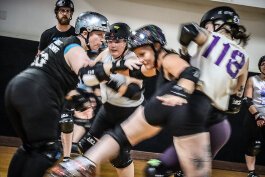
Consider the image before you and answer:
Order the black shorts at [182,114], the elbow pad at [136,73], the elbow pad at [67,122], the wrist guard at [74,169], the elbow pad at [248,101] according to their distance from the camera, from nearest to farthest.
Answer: the wrist guard at [74,169]
the black shorts at [182,114]
the elbow pad at [136,73]
the elbow pad at [67,122]
the elbow pad at [248,101]

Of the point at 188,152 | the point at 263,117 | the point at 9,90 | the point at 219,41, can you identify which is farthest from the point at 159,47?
the point at 263,117

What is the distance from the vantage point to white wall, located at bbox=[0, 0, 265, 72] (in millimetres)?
5723

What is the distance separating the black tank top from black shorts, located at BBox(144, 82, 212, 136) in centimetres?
53

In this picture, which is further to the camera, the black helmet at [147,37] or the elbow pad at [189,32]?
the black helmet at [147,37]

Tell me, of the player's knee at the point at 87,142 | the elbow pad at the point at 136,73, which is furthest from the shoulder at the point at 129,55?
the player's knee at the point at 87,142

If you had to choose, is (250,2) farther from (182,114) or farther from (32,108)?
(32,108)

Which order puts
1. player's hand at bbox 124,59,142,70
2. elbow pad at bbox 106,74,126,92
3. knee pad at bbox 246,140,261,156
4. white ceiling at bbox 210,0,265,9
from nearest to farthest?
player's hand at bbox 124,59,142,70, elbow pad at bbox 106,74,126,92, knee pad at bbox 246,140,261,156, white ceiling at bbox 210,0,265,9

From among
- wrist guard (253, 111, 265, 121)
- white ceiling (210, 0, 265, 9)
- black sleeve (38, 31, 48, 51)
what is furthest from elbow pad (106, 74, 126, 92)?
white ceiling (210, 0, 265, 9)

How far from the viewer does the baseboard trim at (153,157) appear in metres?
5.46

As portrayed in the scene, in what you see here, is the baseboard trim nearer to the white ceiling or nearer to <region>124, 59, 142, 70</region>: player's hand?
the white ceiling

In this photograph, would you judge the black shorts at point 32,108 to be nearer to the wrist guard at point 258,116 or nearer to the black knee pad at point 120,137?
the black knee pad at point 120,137

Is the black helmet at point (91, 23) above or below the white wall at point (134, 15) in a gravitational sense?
above

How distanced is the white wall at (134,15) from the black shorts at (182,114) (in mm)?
3477

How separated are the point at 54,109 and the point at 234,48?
1223 mm
